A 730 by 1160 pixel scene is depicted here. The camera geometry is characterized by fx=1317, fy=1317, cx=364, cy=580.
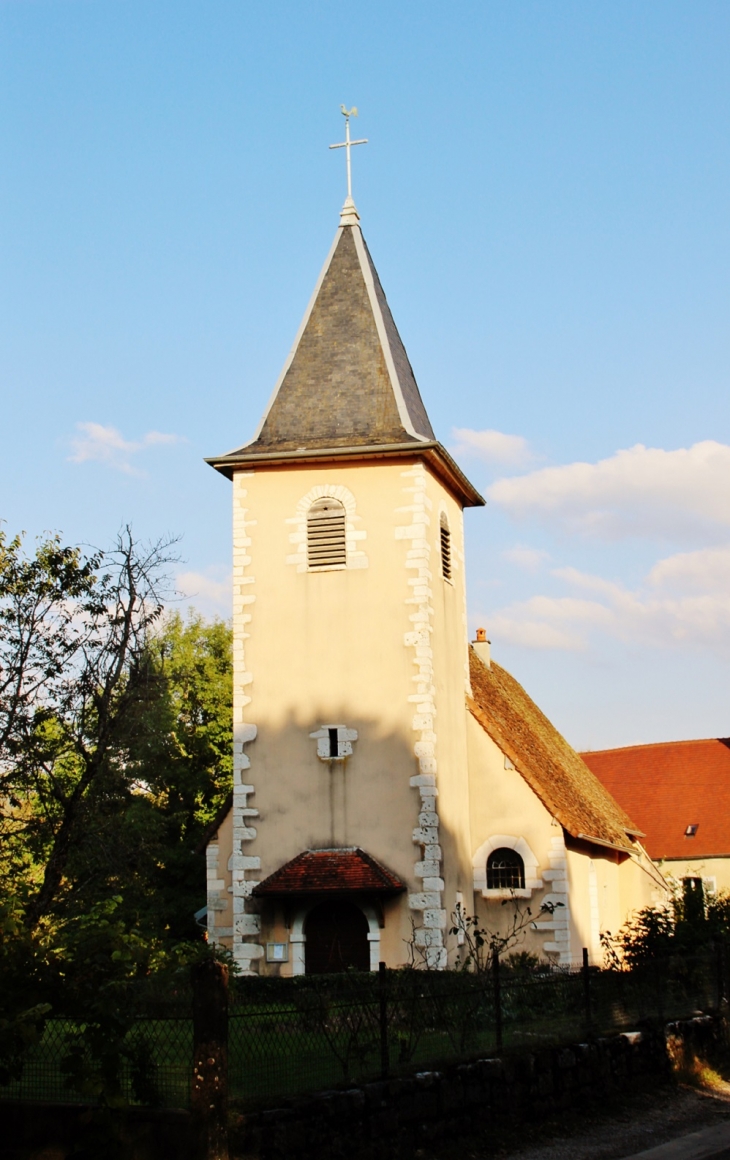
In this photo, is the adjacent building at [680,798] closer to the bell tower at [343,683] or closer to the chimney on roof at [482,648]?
the chimney on roof at [482,648]

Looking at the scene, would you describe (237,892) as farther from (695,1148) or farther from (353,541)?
(695,1148)

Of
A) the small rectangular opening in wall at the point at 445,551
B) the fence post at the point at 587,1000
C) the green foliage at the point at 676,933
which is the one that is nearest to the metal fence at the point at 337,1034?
the fence post at the point at 587,1000

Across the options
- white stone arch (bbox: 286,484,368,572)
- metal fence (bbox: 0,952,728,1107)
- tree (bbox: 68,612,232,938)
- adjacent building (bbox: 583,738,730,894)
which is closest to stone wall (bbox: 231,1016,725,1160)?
metal fence (bbox: 0,952,728,1107)

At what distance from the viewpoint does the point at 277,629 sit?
21688 millimetres

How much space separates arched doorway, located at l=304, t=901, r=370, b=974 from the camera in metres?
20.2

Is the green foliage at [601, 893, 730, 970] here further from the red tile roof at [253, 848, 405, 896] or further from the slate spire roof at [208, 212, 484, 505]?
the slate spire roof at [208, 212, 484, 505]

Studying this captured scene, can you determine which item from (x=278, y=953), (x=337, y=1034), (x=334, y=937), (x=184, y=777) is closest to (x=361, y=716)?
(x=334, y=937)

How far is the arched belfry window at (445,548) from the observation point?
75.9ft

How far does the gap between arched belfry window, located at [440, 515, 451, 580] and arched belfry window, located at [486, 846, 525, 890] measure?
15.9 feet

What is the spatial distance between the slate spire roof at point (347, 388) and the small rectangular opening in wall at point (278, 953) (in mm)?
7856

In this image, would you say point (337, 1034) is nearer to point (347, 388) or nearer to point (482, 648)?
point (347, 388)

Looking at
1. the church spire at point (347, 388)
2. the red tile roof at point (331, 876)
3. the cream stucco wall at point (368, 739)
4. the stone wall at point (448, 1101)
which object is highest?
the church spire at point (347, 388)

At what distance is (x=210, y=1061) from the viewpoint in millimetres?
8281

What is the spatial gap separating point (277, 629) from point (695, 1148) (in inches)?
495
